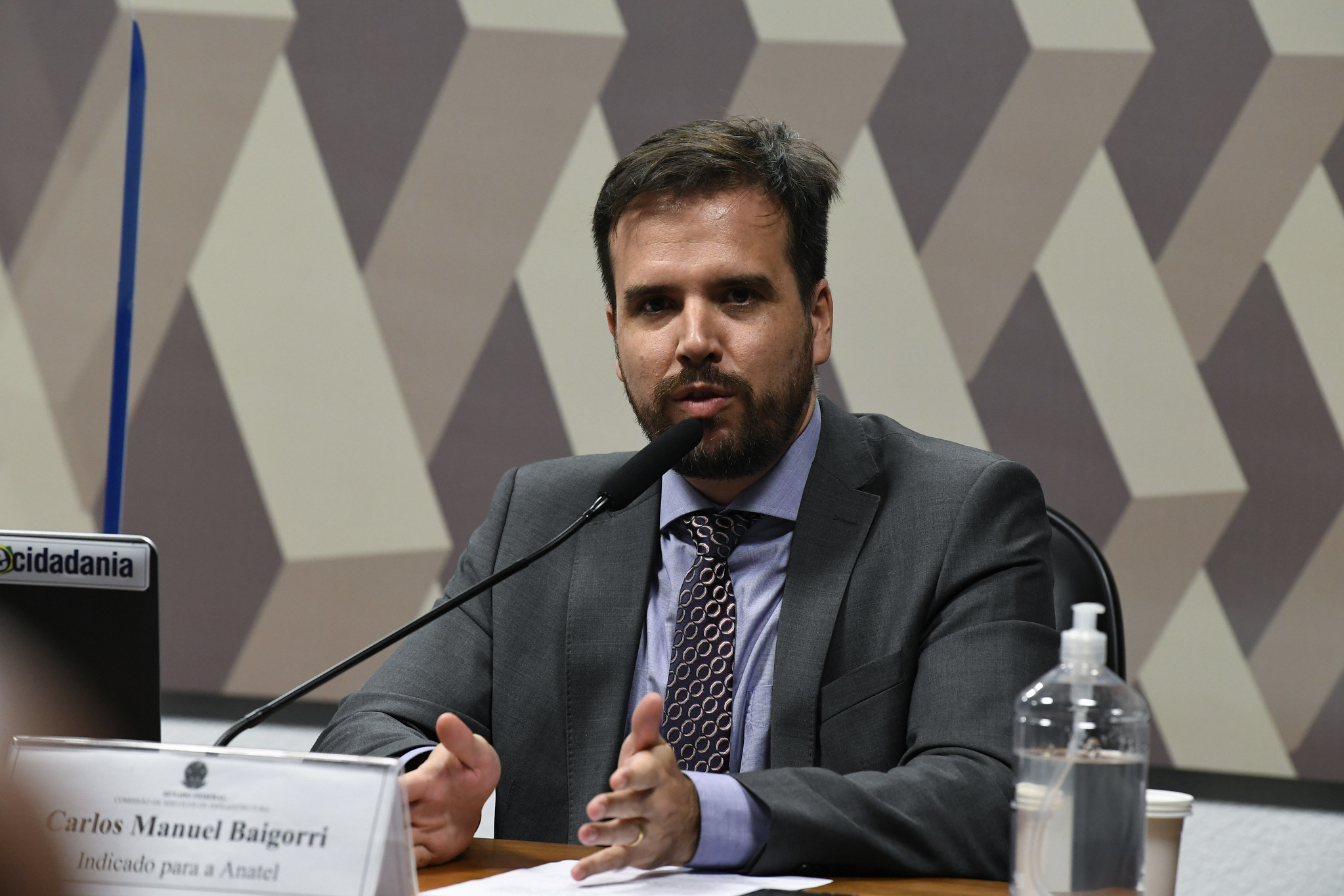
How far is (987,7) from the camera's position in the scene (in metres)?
2.01

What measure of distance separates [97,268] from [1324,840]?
218 cm

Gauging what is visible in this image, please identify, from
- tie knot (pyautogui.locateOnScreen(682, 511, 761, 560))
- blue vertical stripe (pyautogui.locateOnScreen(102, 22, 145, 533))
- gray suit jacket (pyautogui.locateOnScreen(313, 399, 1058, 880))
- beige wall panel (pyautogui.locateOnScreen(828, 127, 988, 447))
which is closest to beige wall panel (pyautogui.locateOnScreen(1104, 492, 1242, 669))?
beige wall panel (pyautogui.locateOnScreen(828, 127, 988, 447))

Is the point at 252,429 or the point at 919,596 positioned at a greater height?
the point at 252,429

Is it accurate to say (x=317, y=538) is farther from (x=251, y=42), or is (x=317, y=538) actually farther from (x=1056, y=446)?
(x=1056, y=446)

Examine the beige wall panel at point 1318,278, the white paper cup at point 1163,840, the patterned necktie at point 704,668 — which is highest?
the beige wall panel at point 1318,278

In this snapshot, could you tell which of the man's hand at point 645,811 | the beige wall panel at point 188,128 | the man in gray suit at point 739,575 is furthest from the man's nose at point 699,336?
the beige wall panel at point 188,128

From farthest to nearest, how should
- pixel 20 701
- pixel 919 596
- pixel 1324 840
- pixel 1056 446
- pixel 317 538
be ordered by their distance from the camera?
pixel 317 538
pixel 1056 446
pixel 1324 840
pixel 919 596
pixel 20 701

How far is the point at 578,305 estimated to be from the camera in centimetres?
218

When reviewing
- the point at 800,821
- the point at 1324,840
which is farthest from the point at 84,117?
the point at 1324,840

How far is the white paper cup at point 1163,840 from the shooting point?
3.23 feet

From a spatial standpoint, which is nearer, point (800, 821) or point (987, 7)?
point (800, 821)

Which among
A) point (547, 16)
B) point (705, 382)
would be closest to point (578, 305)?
point (547, 16)

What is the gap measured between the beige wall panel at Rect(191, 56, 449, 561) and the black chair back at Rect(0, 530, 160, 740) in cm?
132

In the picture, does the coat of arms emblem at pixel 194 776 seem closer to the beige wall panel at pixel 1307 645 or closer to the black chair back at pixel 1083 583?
the black chair back at pixel 1083 583
